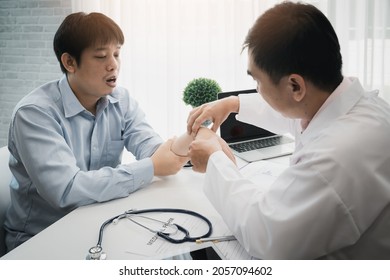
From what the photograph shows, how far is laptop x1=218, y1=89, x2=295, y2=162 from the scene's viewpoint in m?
1.75

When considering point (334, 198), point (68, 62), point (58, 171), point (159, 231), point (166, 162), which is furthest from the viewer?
point (68, 62)

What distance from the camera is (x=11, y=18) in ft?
11.1

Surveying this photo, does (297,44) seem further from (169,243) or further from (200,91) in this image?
(200,91)

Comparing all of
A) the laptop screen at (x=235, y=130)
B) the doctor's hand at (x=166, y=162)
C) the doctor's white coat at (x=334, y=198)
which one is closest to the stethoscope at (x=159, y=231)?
the doctor's white coat at (x=334, y=198)

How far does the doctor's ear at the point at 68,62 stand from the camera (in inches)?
58.2

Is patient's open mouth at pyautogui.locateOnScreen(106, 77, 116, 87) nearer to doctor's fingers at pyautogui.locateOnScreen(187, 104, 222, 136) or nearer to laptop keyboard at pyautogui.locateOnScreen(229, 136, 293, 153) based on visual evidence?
doctor's fingers at pyautogui.locateOnScreen(187, 104, 222, 136)

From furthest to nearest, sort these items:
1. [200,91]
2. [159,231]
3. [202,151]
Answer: [200,91] → [202,151] → [159,231]

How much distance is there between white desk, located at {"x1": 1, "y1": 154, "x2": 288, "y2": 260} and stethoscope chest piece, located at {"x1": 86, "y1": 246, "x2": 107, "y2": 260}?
3 cm

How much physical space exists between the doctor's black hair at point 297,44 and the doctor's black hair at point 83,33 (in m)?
0.74

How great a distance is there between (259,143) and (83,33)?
918mm

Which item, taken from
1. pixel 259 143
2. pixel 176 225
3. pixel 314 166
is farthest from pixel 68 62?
pixel 314 166

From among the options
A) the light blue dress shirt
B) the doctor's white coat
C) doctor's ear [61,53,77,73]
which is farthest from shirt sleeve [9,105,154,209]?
the doctor's white coat

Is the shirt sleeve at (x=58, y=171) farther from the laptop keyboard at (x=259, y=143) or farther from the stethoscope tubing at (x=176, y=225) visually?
the laptop keyboard at (x=259, y=143)

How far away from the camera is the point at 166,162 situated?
4.55 ft
